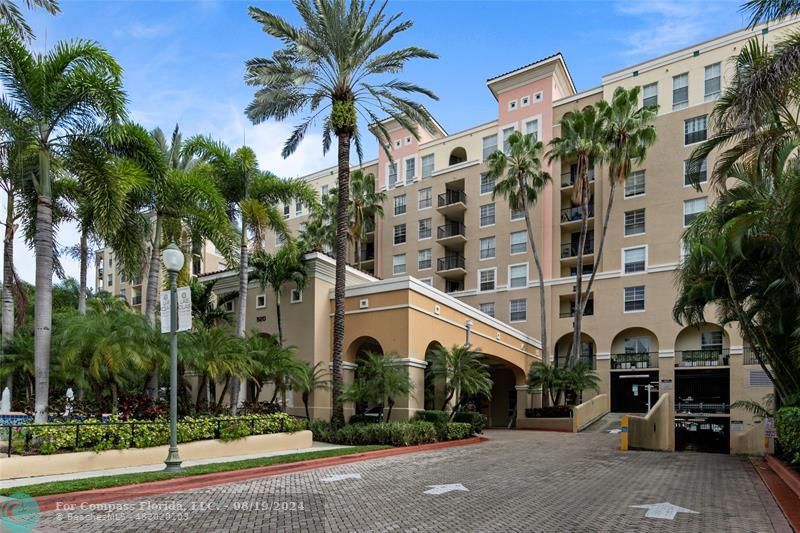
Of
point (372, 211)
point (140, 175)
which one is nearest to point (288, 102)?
point (140, 175)

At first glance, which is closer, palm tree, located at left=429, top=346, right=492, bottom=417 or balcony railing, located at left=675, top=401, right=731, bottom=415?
palm tree, located at left=429, top=346, right=492, bottom=417

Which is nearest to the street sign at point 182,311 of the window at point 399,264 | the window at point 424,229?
the window at point 424,229

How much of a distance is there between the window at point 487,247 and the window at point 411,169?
32.2 feet

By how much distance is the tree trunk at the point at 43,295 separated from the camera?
52.9 ft

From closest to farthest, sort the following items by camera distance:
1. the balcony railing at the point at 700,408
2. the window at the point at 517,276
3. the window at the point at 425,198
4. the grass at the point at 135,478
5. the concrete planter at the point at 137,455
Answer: the grass at the point at 135,478
the concrete planter at the point at 137,455
the balcony railing at the point at 700,408
the window at the point at 517,276
the window at the point at 425,198

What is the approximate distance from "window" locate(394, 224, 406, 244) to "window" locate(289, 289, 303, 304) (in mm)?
26055

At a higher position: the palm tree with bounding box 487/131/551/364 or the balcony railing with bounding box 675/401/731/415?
the palm tree with bounding box 487/131/551/364

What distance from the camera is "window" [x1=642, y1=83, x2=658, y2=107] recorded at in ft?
148

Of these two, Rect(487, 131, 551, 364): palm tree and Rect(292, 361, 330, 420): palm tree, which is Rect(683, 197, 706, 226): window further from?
Rect(292, 361, 330, 420): palm tree

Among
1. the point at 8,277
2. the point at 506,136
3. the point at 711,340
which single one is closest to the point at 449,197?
the point at 506,136

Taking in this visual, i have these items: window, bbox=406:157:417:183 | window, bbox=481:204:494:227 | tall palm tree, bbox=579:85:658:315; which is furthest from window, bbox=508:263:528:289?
window, bbox=406:157:417:183

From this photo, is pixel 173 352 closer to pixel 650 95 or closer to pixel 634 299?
pixel 634 299

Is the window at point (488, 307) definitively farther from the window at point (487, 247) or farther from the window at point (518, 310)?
the window at point (487, 247)

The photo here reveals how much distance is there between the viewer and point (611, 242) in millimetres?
Result: 45156
